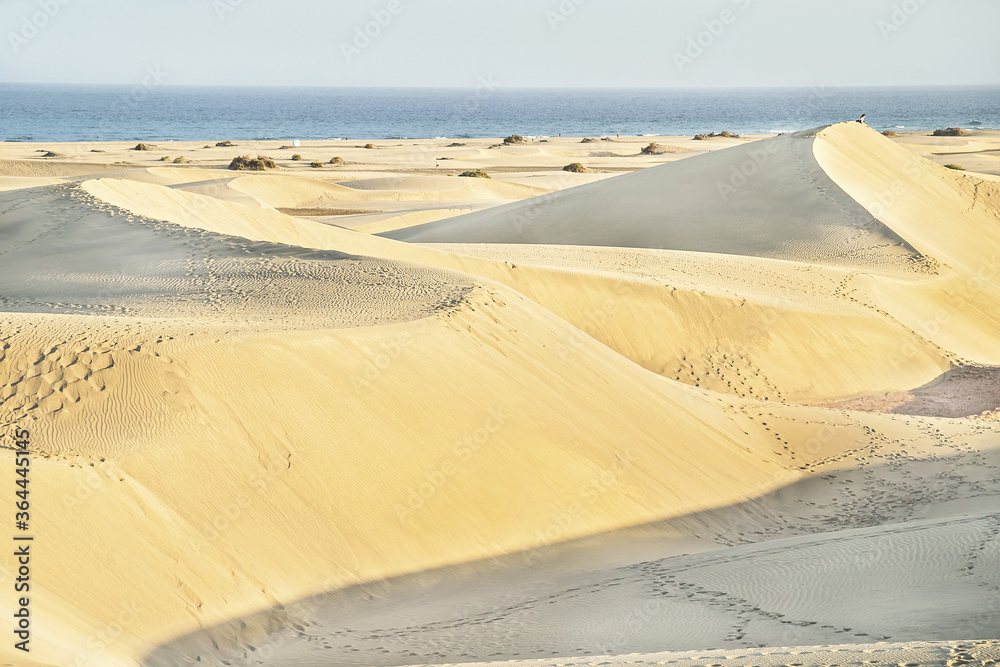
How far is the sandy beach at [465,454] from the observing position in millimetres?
4766

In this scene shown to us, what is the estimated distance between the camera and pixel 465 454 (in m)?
7.04

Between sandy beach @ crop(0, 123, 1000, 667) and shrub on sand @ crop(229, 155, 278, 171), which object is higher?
shrub on sand @ crop(229, 155, 278, 171)

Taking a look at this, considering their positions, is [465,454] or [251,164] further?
[251,164]

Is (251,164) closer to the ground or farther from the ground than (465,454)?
farther from the ground

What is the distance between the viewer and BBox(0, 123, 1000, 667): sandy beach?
4.77 m

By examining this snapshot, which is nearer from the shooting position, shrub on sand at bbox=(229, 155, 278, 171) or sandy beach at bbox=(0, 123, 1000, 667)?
sandy beach at bbox=(0, 123, 1000, 667)

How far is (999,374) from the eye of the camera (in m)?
13.2

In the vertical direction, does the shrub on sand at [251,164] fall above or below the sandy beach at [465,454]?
above

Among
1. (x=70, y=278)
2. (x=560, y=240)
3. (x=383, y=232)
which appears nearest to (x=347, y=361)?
(x=70, y=278)

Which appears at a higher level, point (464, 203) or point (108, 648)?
point (464, 203)

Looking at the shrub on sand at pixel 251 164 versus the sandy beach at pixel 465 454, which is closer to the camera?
the sandy beach at pixel 465 454

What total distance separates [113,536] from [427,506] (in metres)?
2.26

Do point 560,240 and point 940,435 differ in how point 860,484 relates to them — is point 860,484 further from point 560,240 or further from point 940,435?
point 560,240

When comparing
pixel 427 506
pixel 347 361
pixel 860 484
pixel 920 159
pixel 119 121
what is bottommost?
pixel 860 484
